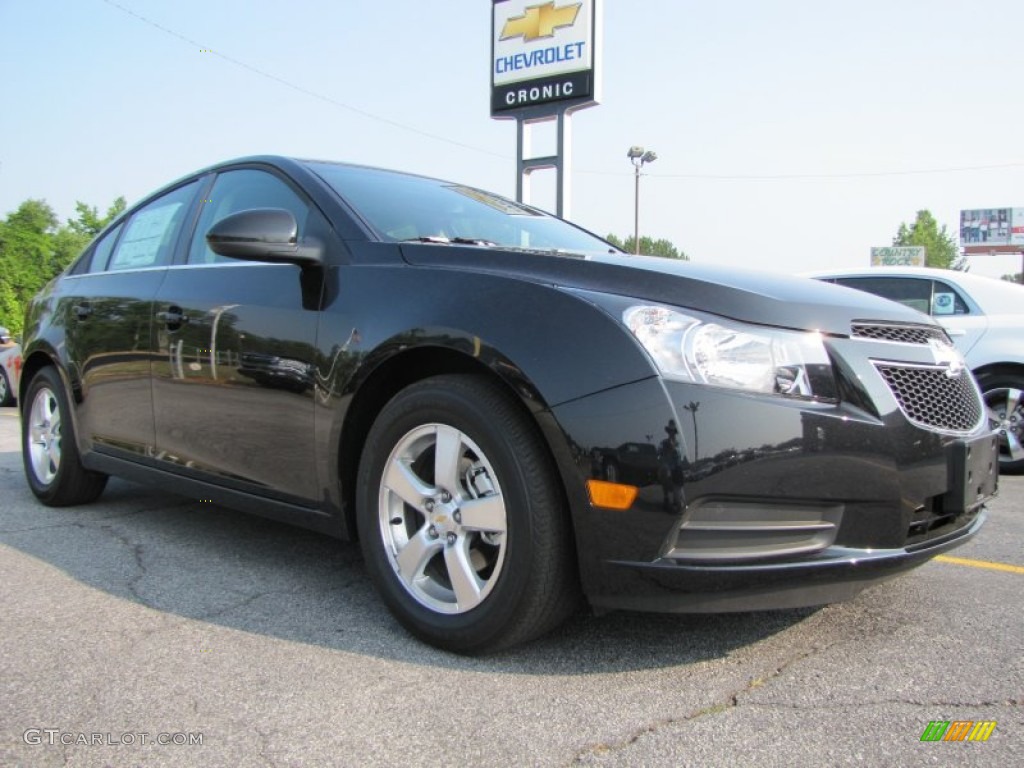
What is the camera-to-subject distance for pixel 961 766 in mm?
1717

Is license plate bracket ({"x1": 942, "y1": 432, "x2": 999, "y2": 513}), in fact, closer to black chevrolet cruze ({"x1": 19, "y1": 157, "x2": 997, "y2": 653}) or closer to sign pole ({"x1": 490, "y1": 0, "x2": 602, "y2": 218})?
black chevrolet cruze ({"x1": 19, "y1": 157, "x2": 997, "y2": 653})

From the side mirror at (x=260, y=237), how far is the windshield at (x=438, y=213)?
29 centimetres

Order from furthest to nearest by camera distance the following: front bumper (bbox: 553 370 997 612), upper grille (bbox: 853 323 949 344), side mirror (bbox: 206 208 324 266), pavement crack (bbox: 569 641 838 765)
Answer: side mirror (bbox: 206 208 324 266) → upper grille (bbox: 853 323 949 344) → front bumper (bbox: 553 370 997 612) → pavement crack (bbox: 569 641 838 765)

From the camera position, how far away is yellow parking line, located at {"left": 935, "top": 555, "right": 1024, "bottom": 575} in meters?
3.20

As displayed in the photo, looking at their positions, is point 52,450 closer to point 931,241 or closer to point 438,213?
point 438,213

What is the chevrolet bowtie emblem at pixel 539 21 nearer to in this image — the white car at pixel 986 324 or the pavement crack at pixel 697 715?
the white car at pixel 986 324

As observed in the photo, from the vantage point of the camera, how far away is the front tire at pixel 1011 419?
232 inches

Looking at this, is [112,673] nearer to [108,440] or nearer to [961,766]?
[108,440]

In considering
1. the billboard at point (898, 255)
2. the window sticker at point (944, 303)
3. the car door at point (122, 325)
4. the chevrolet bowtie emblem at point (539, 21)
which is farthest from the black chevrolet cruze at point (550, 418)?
the billboard at point (898, 255)

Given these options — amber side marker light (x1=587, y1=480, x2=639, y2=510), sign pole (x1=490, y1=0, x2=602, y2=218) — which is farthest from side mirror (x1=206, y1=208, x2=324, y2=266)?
sign pole (x1=490, y1=0, x2=602, y2=218)

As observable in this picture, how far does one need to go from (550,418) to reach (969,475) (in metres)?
1.20

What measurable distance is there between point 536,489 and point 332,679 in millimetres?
760

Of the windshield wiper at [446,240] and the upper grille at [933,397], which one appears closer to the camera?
the upper grille at [933,397]

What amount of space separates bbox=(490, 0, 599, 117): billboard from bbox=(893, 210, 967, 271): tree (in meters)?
61.5
